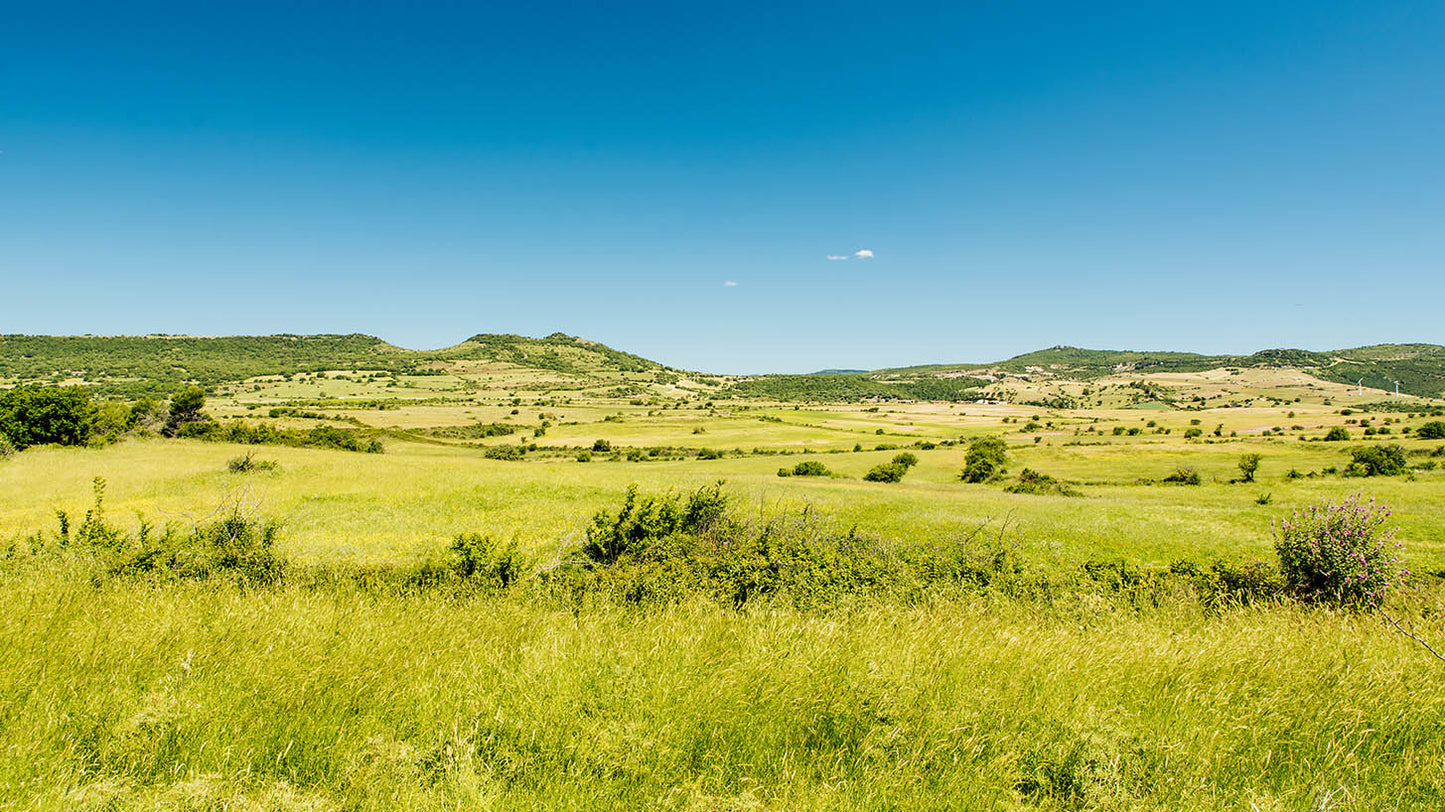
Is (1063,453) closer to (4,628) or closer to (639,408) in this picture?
(4,628)

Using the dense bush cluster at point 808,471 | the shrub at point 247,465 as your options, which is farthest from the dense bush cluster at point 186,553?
the dense bush cluster at point 808,471

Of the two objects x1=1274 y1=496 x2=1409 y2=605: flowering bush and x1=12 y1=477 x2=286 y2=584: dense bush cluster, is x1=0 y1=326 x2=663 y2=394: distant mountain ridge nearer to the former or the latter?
x1=12 y1=477 x2=286 y2=584: dense bush cluster

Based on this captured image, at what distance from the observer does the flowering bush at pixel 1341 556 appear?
27.4ft

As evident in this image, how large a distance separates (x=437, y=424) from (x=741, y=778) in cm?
Answer: 10523

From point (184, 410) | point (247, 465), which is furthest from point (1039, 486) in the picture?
point (184, 410)

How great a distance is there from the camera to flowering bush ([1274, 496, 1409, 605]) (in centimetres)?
834

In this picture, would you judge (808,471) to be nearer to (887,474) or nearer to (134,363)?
(887,474)

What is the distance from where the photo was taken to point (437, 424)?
96.7m

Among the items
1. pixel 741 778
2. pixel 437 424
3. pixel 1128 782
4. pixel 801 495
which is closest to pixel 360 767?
pixel 741 778

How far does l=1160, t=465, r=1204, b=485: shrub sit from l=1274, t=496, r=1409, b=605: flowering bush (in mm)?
44323

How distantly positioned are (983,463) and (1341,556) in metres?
46.2

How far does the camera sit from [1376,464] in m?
45.1

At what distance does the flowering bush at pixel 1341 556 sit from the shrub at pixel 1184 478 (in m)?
44.3

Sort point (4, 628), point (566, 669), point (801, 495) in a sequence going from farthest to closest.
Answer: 1. point (801, 495)
2. point (4, 628)
3. point (566, 669)
